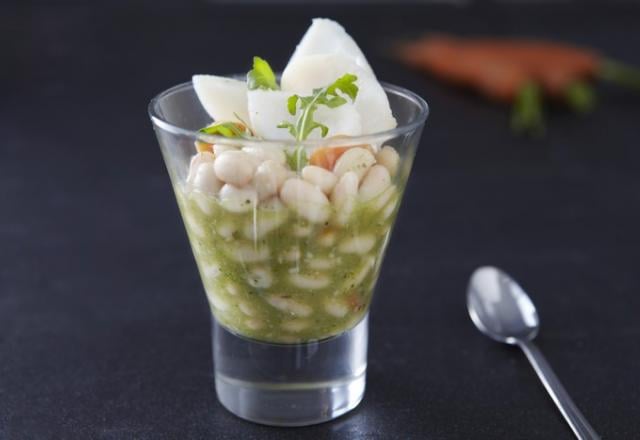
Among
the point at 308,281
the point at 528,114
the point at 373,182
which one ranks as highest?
the point at 373,182

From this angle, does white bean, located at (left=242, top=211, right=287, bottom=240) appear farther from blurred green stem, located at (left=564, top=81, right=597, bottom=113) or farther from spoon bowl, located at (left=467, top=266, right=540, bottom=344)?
blurred green stem, located at (left=564, top=81, right=597, bottom=113)

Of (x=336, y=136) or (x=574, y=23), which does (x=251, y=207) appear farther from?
(x=574, y=23)

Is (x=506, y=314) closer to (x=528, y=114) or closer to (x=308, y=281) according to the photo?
(x=308, y=281)


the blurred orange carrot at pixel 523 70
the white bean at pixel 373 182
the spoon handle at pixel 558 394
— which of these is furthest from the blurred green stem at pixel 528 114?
the white bean at pixel 373 182

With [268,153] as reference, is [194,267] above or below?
below

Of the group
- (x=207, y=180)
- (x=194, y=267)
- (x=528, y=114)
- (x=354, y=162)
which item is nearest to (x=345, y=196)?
(x=354, y=162)

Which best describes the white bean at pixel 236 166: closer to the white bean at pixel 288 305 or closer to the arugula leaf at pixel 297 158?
the arugula leaf at pixel 297 158
